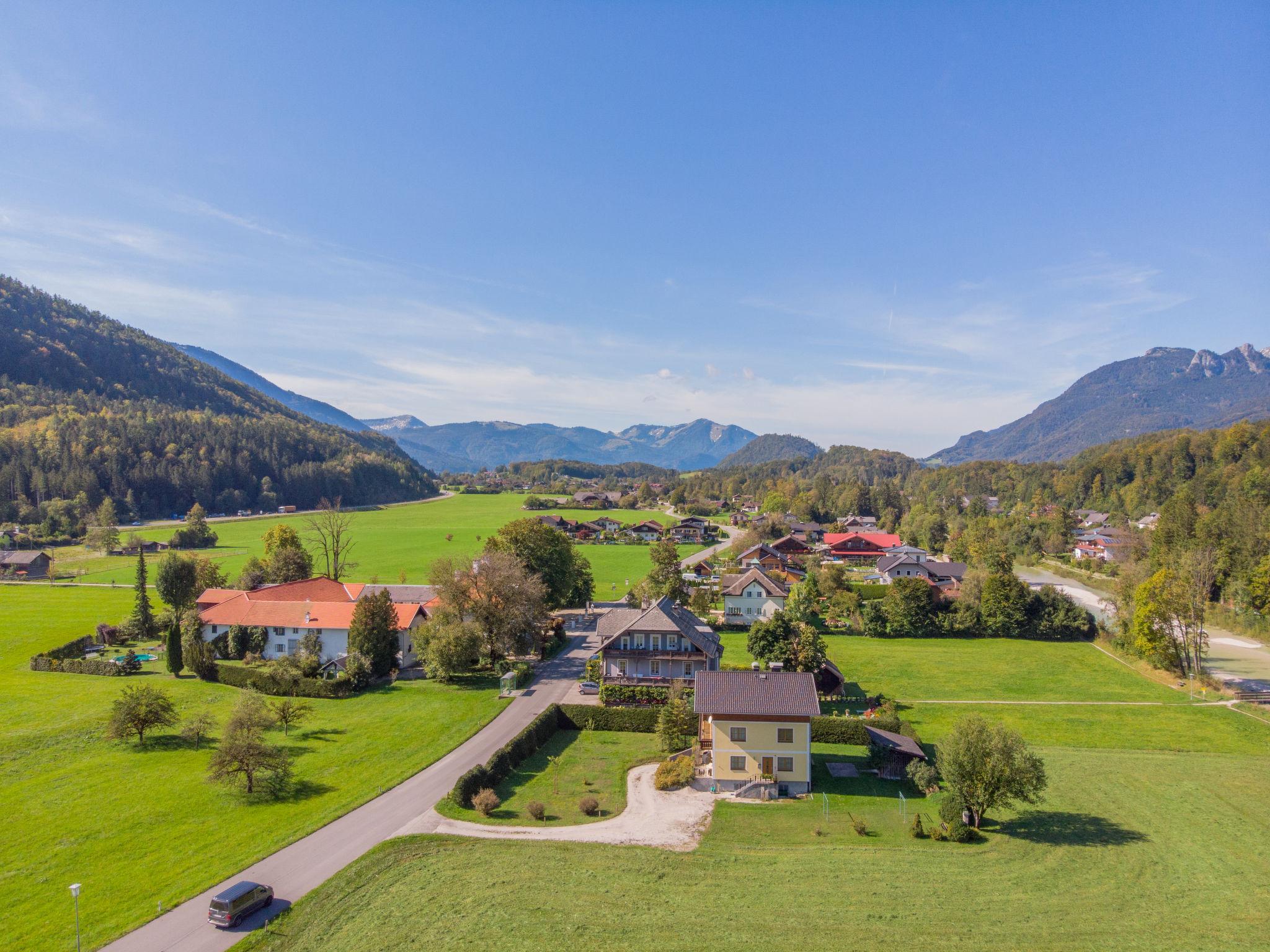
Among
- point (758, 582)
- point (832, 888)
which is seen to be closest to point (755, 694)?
point (832, 888)

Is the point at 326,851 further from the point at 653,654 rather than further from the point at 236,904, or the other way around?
the point at 653,654

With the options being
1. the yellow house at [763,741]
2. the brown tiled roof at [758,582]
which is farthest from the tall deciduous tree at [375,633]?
the brown tiled roof at [758,582]

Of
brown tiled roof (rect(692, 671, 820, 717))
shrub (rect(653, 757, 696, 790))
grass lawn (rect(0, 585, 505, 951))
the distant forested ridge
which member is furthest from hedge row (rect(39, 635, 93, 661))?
the distant forested ridge

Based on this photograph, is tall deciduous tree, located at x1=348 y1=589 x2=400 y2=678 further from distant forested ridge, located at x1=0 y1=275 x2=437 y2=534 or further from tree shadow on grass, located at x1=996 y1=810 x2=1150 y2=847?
distant forested ridge, located at x1=0 y1=275 x2=437 y2=534

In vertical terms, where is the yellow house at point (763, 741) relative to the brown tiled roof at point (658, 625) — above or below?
below

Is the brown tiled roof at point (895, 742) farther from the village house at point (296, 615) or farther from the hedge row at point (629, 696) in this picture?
the village house at point (296, 615)

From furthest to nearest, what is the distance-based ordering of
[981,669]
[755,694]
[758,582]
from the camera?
[758,582], [981,669], [755,694]
